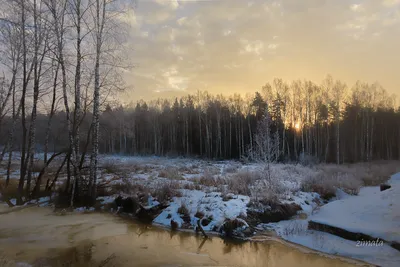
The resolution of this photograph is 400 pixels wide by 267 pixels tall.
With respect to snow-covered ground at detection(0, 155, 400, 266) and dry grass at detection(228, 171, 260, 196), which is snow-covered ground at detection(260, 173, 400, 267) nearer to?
snow-covered ground at detection(0, 155, 400, 266)

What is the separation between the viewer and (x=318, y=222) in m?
9.20

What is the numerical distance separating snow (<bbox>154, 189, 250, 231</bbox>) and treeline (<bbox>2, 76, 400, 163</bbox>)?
81.1 feet

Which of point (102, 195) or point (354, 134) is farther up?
point (354, 134)

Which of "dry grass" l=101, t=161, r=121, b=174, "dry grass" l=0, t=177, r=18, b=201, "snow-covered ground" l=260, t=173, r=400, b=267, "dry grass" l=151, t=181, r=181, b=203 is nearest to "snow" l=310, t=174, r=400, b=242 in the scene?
"snow-covered ground" l=260, t=173, r=400, b=267

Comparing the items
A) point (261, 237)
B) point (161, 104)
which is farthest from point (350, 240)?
point (161, 104)

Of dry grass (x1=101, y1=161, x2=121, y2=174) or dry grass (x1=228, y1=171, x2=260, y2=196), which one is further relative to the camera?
dry grass (x1=101, y1=161, x2=121, y2=174)

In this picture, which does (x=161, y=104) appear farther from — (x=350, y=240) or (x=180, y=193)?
(x=350, y=240)

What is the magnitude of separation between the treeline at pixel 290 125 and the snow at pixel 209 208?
24.7m

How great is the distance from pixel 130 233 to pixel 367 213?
8.27 m

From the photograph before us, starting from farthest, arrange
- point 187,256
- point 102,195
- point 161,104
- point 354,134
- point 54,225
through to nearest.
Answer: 1. point 161,104
2. point 354,134
3. point 102,195
4. point 54,225
5. point 187,256

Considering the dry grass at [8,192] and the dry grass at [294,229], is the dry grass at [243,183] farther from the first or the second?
the dry grass at [8,192]

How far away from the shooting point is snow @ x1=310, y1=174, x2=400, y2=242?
25.3 feet

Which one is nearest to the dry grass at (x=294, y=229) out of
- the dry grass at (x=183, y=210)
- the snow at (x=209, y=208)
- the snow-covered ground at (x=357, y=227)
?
the snow-covered ground at (x=357, y=227)

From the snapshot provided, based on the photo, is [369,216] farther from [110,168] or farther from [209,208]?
[110,168]
